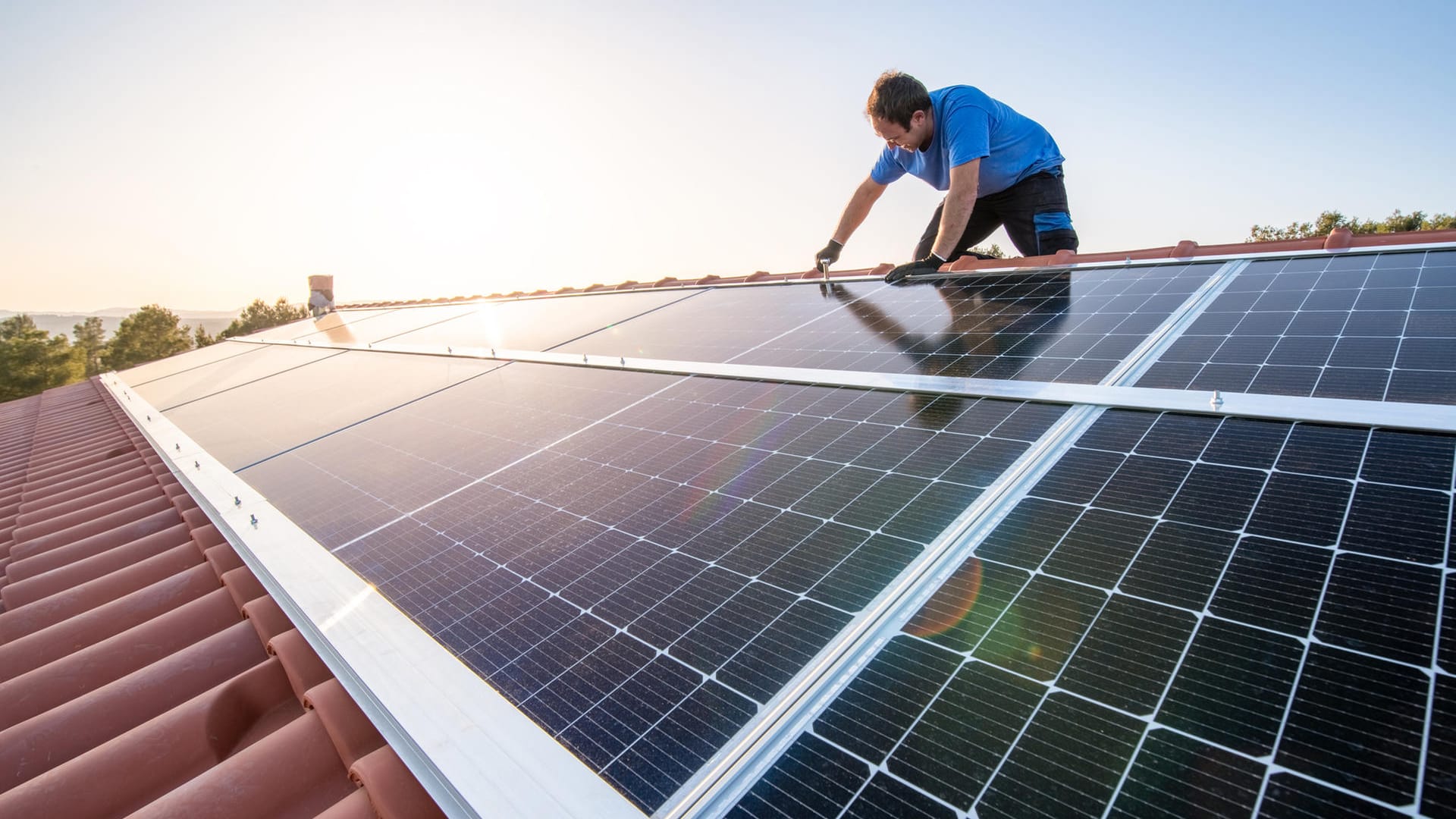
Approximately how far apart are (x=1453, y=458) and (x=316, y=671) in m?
4.62

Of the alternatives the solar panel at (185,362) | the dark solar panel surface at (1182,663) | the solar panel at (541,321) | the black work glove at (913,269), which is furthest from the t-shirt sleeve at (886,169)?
the solar panel at (185,362)

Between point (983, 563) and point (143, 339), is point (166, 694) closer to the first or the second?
point (983, 563)

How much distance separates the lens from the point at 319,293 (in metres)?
22.0

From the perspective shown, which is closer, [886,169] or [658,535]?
[658,535]

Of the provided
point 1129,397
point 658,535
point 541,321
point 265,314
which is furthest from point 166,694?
point 265,314

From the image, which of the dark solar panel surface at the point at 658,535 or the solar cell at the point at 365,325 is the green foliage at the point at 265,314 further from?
the dark solar panel surface at the point at 658,535

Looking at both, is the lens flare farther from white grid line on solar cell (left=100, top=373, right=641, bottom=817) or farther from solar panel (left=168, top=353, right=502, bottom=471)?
solar panel (left=168, top=353, right=502, bottom=471)

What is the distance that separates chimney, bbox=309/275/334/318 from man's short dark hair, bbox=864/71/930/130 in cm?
2040

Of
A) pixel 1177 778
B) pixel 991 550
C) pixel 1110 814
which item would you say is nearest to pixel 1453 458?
pixel 991 550

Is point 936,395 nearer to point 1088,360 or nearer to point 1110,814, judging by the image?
point 1088,360

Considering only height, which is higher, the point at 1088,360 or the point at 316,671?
the point at 1088,360

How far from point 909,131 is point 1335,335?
457 centimetres

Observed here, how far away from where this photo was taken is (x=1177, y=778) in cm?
159

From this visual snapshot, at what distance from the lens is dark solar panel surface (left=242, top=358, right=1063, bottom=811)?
2.27 metres
